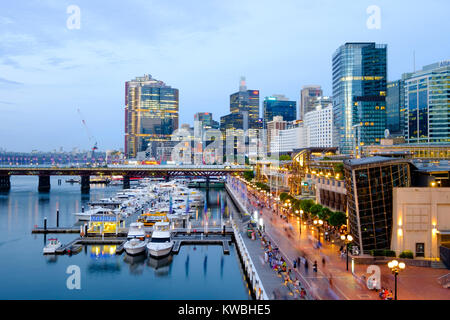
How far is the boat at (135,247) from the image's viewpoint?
43562 millimetres

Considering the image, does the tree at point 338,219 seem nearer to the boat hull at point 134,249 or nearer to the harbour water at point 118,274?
the harbour water at point 118,274

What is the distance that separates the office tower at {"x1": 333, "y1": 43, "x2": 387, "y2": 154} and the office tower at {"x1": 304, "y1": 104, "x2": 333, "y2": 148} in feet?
78.1

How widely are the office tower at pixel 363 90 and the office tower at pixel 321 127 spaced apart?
78.1 feet

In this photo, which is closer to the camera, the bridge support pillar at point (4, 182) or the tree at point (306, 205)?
the tree at point (306, 205)

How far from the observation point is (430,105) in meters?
142

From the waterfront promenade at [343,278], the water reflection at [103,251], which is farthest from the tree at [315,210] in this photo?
the water reflection at [103,251]

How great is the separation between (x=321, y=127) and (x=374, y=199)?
158 m

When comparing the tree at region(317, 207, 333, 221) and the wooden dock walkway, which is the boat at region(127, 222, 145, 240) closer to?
the wooden dock walkway

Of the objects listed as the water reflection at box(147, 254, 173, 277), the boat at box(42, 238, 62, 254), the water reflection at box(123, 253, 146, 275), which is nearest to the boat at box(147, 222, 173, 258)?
the water reflection at box(147, 254, 173, 277)

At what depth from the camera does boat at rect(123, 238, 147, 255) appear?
4356 centimetres

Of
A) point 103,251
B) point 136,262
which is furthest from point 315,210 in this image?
point 103,251

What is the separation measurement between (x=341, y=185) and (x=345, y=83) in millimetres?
118061
